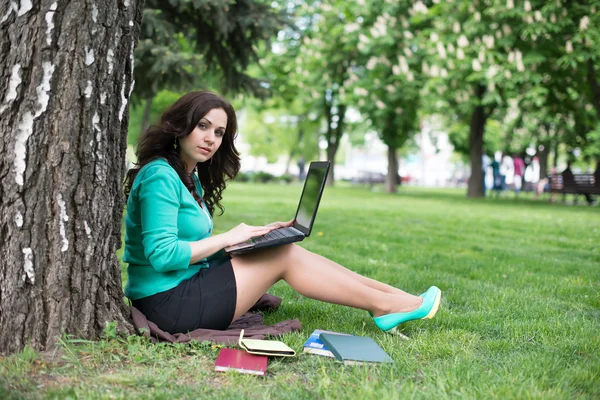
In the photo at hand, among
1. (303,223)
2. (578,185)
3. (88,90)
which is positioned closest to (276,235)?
(303,223)

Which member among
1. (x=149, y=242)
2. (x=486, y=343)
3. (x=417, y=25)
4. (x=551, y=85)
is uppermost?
(x=417, y=25)

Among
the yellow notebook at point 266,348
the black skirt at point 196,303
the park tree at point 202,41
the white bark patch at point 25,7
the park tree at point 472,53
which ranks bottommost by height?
the yellow notebook at point 266,348

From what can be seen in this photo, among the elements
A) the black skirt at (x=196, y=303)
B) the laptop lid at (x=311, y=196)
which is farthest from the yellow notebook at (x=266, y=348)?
the laptop lid at (x=311, y=196)

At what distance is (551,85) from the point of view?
18141 mm

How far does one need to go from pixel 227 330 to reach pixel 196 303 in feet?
0.91

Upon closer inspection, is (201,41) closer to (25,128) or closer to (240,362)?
(25,128)

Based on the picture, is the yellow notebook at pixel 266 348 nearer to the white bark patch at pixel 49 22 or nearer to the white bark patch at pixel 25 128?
the white bark patch at pixel 25 128

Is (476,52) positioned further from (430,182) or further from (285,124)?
(430,182)

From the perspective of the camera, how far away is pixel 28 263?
301 centimetres

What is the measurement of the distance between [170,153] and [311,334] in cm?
129

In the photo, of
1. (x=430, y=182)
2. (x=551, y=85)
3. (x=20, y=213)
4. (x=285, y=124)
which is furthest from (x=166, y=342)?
(x=430, y=182)

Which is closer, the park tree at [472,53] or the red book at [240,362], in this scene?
the red book at [240,362]

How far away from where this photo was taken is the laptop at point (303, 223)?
347 centimetres

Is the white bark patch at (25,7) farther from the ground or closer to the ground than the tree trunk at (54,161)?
farther from the ground
